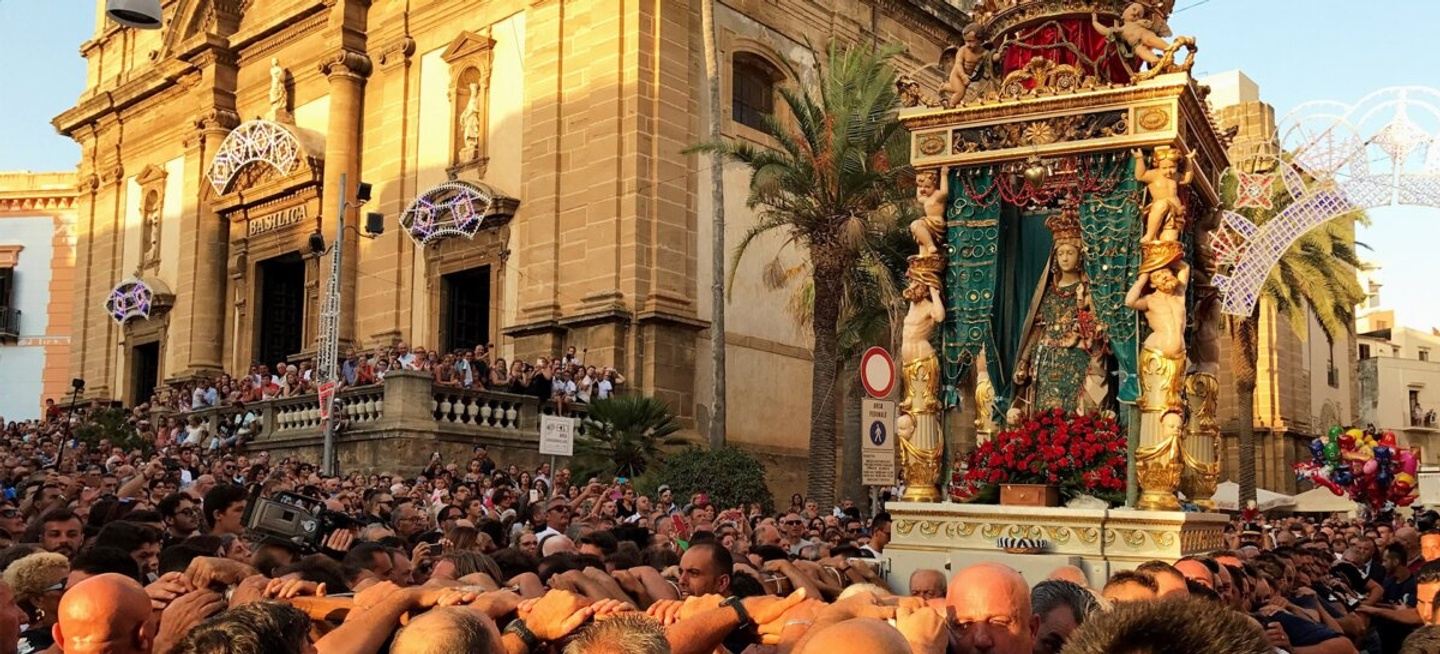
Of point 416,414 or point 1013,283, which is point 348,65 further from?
point 1013,283

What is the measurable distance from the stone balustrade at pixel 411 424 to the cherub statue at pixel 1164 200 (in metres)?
14.1

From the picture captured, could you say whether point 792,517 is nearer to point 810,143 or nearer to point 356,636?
point 810,143

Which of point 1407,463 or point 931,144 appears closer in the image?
point 931,144

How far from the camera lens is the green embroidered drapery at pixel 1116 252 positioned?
1027 cm

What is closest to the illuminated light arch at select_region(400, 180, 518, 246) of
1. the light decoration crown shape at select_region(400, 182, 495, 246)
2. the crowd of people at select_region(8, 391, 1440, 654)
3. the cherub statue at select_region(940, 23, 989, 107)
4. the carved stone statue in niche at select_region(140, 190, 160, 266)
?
the light decoration crown shape at select_region(400, 182, 495, 246)

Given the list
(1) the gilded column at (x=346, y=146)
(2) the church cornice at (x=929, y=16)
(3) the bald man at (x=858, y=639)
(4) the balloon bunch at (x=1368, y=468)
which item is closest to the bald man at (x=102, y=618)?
(3) the bald man at (x=858, y=639)

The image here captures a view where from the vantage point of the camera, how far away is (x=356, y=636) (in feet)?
12.9

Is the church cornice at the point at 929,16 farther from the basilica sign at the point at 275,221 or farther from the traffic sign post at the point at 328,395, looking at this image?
the traffic sign post at the point at 328,395

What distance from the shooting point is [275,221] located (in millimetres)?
32562

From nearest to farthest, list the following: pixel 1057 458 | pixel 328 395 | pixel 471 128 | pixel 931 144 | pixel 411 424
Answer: pixel 1057 458, pixel 931 144, pixel 328 395, pixel 411 424, pixel 471 128

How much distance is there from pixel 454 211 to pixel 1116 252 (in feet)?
60.6

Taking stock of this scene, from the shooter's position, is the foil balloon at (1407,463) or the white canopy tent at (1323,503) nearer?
the foil balloon at (1407,463)

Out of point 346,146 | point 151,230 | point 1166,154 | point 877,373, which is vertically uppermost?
point 346,146

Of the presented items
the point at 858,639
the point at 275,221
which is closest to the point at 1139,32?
the point at 858,639
